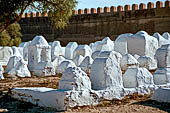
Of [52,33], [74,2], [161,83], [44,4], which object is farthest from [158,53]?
[52,33]

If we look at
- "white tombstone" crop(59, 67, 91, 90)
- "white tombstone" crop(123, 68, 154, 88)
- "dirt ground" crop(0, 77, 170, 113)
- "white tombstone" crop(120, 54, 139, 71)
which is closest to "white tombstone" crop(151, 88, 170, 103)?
"dirt ground" crop(0, 77, 170, 113)

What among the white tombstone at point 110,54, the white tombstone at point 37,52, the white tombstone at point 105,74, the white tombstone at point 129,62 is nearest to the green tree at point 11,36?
the white tombstone at point 37,52

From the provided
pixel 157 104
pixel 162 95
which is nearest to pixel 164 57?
pixel 162 95

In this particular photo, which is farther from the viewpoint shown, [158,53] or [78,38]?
[78,38]

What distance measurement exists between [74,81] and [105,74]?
34.1 inches

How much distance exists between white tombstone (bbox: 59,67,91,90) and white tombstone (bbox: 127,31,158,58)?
7224mm

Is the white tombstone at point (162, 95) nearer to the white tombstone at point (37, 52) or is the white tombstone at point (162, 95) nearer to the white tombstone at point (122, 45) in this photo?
the white tombstone at point (37, 52)

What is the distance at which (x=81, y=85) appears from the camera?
5832 mm

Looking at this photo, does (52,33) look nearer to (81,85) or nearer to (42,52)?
(42,52)

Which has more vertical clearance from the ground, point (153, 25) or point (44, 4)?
point (153, 25)

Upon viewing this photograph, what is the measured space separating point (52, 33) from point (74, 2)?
20.3m

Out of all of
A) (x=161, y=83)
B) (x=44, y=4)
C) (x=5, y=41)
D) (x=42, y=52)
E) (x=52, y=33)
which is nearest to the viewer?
(x=161, y=83)

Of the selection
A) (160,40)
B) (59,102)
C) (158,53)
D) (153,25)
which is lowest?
(59,102)

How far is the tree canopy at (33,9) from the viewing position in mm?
8055
